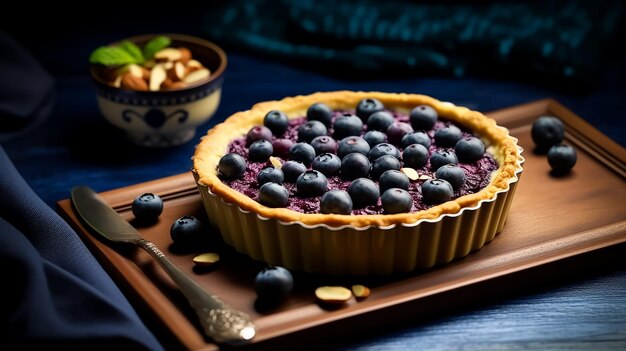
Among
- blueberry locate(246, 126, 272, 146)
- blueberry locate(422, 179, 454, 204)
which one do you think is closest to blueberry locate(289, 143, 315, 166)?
blueberry locate(246, 126, 272, 146)

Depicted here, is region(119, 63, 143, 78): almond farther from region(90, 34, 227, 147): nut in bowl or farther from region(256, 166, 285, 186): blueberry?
region(256, 166, 285, 186): blueberry

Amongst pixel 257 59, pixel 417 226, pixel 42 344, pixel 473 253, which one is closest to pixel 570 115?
pixel 473 253

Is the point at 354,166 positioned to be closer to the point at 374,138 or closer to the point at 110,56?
the point at 374,138

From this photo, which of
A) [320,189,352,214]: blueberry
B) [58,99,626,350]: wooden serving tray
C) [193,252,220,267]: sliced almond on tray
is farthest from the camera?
[193,252,220,267]: sliced almond on tray

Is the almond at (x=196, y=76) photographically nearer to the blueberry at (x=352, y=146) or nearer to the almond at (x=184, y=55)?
the almond at (x=184, y=55)

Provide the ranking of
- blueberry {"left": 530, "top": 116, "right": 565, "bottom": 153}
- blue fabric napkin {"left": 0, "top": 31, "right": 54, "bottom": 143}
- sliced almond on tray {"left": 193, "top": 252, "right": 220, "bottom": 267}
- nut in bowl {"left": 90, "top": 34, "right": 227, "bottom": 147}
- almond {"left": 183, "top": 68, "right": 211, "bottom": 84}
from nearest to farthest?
sliced almond on tray {"left": 193, "top": 252, "right": 220, "bottom": 267} < blueberry {"left": 530, "top": 116, "right": 565, "bottom": 153} < nut in bowl {"left": 90, "top": 34, "right": 227, "bottom": 147} < almond {"left": 183, "top": 68, "right": 211, "bottom": 84} < blue fabric napkin {"left": 0, "top": 31, "right": 54, "bottom": 143}

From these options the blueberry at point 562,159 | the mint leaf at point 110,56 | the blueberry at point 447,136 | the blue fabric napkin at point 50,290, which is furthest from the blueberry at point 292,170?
the mint leaf at point 110,56

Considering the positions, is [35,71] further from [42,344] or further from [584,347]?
[584,347]

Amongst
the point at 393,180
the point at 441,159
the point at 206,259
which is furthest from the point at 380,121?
the point at 206,259
